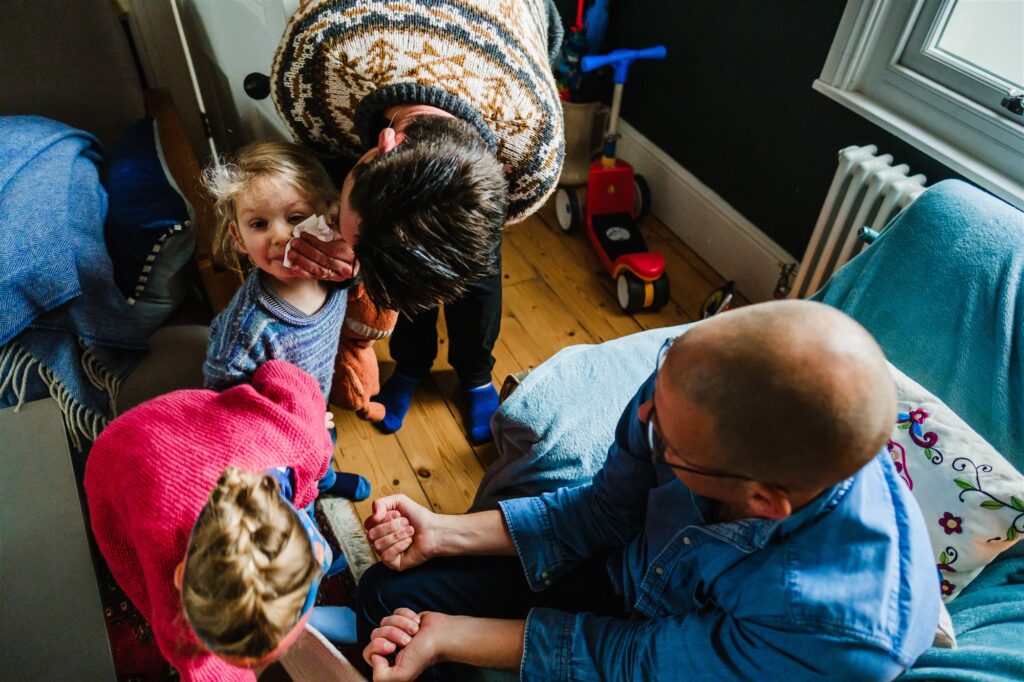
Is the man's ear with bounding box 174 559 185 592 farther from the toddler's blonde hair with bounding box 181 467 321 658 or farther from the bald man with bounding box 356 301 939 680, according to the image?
the bald man with bounding box 356 301 939 680

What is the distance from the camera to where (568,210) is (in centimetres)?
250

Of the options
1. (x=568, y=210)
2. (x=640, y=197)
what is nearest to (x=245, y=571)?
(x=568, y=210)

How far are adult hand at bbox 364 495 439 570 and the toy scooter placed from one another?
4.15 ft

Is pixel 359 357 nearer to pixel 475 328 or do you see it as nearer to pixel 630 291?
pixel 475 328

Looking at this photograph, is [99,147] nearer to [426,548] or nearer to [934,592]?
[426,548]

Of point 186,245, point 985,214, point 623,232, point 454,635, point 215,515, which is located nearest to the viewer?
point 215,515

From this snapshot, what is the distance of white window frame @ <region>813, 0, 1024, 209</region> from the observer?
154cm

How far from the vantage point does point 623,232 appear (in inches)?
94.1

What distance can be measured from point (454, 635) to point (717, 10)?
A: 204 centimetres

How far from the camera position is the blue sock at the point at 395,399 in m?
1.82

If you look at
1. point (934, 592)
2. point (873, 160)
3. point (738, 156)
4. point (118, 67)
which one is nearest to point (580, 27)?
point (738, 156)

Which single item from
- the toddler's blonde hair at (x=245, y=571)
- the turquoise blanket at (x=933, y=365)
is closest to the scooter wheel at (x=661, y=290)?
the turquoise blanket at (x=933, y=365)

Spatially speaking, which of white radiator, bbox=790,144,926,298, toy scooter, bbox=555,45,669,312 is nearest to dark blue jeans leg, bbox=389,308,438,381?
toy scooter, bbox=555,45,669,312

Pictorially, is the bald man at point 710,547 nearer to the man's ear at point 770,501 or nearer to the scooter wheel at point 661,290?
the man's ear at point 770,501
